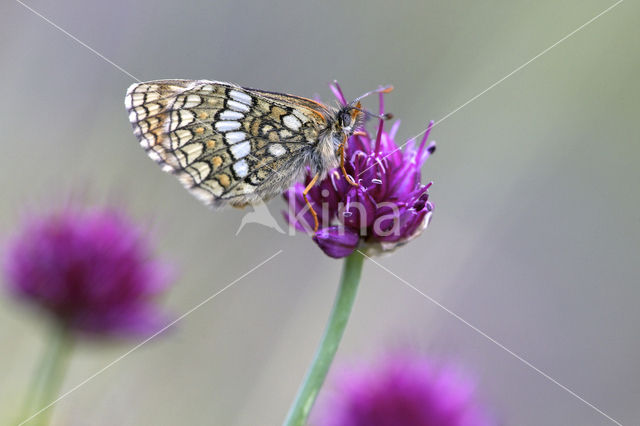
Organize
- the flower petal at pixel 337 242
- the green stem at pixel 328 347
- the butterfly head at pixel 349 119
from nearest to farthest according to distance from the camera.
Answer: the green stem at pixel 328 347 → the flower petal at pixel 337 242 → the butterfly head at pixel 349 119

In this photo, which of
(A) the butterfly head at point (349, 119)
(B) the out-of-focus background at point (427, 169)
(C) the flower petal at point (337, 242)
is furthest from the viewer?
(B) the out-of-focus background at point (427, 169)

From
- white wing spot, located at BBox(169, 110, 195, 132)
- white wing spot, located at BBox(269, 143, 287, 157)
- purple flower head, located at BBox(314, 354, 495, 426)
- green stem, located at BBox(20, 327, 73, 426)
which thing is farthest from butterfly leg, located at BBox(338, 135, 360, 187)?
green stem, located at BBox(20, 327, 73, 426)

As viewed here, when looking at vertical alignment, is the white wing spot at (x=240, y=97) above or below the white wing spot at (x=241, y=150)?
above

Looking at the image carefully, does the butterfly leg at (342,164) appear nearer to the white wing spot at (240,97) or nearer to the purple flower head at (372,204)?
the purple flower head at (372,204)

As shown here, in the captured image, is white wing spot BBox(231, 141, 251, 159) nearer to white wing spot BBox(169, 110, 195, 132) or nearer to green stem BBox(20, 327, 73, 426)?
white wing spot BBox(169, 110, 195, 132)

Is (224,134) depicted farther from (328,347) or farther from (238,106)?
(328,347)

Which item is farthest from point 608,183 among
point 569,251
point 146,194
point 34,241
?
point 34,241

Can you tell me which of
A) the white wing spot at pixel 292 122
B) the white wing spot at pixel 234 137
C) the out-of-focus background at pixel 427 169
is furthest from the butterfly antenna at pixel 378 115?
the out-of-focus background at pixel 427 169
